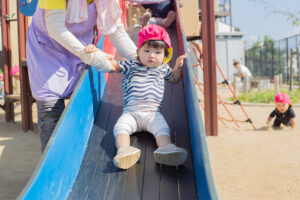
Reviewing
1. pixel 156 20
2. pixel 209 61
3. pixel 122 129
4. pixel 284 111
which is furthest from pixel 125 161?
pixel 284 111

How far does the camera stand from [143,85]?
2.51 meters

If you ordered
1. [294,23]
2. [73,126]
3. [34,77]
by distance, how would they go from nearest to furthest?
[73,126] < [34,77] < [294,23]

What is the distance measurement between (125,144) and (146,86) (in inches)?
23.5

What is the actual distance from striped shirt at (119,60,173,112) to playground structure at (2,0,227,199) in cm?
19

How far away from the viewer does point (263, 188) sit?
2504 mm

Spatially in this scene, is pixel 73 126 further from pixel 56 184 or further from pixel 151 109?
pixel 151 109

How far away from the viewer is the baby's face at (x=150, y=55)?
8.33 ft

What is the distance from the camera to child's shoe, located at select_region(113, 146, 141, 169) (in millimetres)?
1870

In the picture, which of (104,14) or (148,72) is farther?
(148,72)

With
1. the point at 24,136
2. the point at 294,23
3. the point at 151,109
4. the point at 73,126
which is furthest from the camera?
the point at 294,23

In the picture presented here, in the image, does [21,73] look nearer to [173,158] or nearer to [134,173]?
[134,173]

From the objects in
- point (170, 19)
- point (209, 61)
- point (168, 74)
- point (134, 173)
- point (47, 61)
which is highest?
point (170, 19)

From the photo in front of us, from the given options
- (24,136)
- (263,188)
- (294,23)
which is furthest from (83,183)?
(294,23)

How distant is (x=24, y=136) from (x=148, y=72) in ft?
10.5
